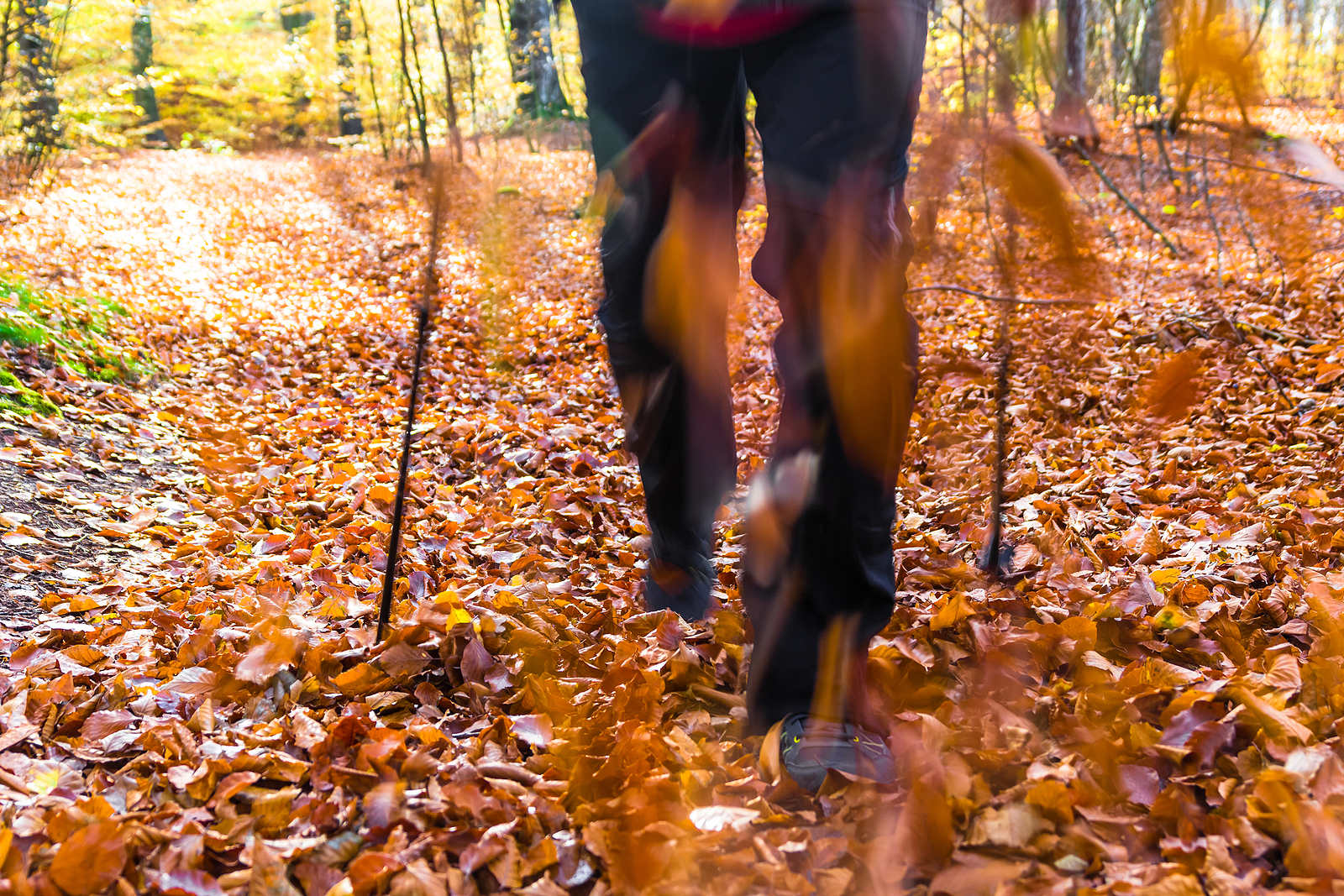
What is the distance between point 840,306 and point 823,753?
0.66 metres

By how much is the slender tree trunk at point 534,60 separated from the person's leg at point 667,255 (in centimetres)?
1213

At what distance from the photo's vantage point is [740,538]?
253 centimetres

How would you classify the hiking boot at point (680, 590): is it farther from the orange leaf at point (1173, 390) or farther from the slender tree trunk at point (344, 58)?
the slender tree trunk at point (344, 58)

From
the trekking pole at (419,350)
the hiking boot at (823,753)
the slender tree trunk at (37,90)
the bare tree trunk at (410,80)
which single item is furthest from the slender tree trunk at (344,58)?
the hiking boot at (823,753)

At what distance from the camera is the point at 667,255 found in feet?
4.76

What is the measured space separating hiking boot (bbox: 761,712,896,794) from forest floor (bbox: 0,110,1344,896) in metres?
0.03

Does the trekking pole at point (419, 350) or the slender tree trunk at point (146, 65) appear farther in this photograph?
the slender tree trunk at point (146, 65)

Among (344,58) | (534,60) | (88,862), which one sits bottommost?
(88,862)

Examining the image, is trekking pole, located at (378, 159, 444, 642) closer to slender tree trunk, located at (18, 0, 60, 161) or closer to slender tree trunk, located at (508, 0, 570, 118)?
slender tree trunk, located at (18, 0, 60, 161)

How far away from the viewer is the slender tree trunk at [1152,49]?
1102mm

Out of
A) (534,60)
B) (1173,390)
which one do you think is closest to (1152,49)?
(1173,390)

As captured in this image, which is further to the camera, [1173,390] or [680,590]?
[680,590]

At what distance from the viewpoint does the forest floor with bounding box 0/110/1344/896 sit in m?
1.20

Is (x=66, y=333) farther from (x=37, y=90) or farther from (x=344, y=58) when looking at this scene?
(x=344, y=58)
